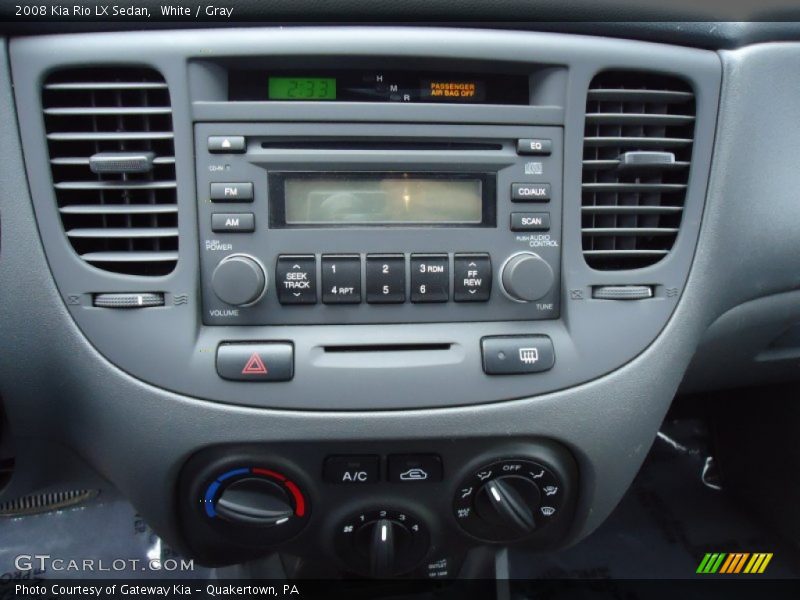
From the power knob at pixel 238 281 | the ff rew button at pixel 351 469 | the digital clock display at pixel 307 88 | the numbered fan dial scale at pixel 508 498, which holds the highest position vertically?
the digital clock display at pixel 307 88

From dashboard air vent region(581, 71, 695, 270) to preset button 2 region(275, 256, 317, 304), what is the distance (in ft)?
1.55

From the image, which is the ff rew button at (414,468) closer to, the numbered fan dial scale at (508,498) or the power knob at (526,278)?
the numbered fan dial scale at (508,498)

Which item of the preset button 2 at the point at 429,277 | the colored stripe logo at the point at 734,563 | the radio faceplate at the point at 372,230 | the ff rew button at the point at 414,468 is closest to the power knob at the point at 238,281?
the radio faceplate at the point at 372,230

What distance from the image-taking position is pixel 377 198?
999 millimetres

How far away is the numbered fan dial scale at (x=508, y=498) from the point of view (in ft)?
3.49

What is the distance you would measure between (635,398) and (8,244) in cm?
110

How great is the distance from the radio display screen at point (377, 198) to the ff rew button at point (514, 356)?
215mm

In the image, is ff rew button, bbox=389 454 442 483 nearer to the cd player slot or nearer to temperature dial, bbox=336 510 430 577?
temperature dial, bbox=336 510 430 577

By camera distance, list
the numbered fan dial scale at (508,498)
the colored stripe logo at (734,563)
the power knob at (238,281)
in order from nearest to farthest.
A: the power knob at (238,281) → the numbered fan dial scale at (508,498) → the colored stripe logo at (734,563)

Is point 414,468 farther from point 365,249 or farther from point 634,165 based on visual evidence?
point 634,165

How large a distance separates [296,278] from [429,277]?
0.22 m

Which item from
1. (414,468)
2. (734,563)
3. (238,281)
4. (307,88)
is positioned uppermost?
(307,88)

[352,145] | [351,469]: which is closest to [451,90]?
[352,145]

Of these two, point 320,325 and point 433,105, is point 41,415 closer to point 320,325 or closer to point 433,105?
point 320,325
